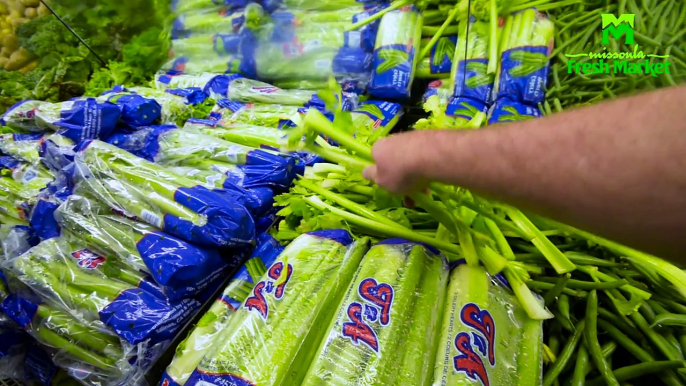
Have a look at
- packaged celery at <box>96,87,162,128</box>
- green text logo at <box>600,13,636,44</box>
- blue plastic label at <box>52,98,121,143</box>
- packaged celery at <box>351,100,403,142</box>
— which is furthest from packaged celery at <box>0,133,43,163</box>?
green text logo at <box>600,13,636,44</box>

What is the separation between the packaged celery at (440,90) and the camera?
2184 millimetres

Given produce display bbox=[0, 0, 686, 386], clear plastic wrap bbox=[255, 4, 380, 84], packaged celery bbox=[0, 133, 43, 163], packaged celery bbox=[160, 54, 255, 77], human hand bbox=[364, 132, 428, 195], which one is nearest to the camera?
human hand bbox=[364, 132, 428, 195]

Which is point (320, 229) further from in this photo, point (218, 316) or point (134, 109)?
point (134, 109)

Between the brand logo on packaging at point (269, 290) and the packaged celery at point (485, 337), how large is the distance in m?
0.44

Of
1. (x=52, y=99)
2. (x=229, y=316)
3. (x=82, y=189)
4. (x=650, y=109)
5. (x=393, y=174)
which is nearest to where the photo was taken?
(x=650, y=109)

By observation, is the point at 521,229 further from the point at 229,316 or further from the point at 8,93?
the point at 8,93

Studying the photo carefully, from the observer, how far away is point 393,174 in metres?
0.79

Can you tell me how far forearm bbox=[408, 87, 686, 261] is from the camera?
1.41ft

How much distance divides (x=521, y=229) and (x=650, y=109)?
71 cm

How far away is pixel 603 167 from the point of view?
1.53 feet

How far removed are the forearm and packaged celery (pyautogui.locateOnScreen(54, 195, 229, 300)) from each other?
101cm

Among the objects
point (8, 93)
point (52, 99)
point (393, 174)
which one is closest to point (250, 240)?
point (393, 174)

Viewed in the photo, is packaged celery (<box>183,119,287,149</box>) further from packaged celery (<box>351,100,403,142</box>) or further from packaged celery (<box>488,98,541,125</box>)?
packaged celery (<box>488,98,541,125</box>)

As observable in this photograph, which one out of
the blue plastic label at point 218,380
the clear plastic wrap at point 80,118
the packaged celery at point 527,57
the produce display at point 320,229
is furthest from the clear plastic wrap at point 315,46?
the blue plastic label at point 218,380
